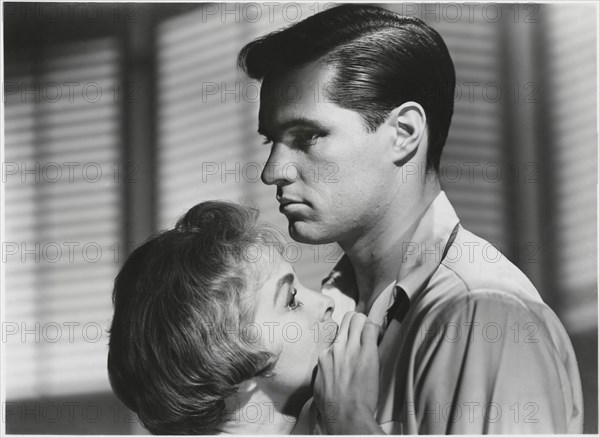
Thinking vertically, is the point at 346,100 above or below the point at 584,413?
above

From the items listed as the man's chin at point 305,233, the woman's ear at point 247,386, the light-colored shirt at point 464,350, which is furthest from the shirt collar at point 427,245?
the woman's ear at point 247,386

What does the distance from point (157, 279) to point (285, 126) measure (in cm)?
61

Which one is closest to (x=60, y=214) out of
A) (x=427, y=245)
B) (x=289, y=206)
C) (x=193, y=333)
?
(x=193, y=333)

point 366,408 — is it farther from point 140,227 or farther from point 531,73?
point 531,73

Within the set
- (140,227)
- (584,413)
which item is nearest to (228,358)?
(140,227)

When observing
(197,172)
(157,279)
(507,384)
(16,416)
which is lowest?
(16,416)

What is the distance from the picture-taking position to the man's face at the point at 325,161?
8.24 feet

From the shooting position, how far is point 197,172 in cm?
264

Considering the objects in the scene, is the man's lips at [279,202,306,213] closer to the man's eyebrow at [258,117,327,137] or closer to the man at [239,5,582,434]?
the man at [239,5,582,434]

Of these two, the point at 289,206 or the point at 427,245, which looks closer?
the point at 427,245

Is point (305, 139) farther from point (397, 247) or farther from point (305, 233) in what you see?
point (397, 247)

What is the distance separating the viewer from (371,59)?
2.46 m

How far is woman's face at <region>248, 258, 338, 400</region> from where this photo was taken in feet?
8.00

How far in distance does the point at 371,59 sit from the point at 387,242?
55 centimetres
